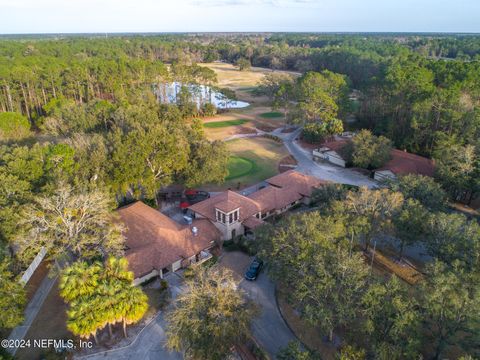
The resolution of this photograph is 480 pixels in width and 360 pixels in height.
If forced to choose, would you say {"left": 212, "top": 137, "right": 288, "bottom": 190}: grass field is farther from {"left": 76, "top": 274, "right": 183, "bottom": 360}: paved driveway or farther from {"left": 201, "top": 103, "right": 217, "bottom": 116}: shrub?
{"left": 76, "top": 274, "right": 183, "bottom": 360}: paved driveway

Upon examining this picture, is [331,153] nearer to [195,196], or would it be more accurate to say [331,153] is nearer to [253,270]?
[195,196]

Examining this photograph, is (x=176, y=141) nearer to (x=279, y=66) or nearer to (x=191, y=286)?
(x=191, y=286)

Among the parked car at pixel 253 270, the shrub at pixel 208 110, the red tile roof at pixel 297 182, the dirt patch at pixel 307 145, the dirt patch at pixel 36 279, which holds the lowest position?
the dirt patch at pixel 36 279

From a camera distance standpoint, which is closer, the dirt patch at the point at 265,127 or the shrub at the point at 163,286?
the shrub at the point at 163,286

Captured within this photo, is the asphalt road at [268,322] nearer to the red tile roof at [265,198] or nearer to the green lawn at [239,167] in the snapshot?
the red tile roof at [265,198]

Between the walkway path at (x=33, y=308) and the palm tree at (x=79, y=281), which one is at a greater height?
the palm tree at (x=79, y=281)

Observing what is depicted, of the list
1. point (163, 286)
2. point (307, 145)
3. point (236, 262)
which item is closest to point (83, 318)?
point (163, 286)

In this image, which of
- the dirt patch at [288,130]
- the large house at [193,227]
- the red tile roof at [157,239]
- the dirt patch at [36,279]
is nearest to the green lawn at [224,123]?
the dirt patch at [288,130]

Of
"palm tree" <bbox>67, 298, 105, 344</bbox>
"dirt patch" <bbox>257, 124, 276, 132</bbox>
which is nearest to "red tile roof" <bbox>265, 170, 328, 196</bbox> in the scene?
"palm tree" <bbox>67, 298, 105, 344</bbox>
